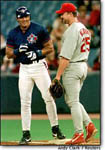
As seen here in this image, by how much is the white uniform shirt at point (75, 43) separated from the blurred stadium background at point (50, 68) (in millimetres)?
1801

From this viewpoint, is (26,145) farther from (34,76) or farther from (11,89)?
(11,89)

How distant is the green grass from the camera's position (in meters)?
6.47

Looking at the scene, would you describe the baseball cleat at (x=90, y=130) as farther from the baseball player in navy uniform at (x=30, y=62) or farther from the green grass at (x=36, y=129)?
the green grass at (x=36, y=129)

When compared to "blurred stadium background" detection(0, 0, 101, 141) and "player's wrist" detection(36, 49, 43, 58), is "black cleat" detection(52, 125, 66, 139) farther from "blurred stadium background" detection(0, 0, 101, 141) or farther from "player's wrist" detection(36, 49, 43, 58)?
"blurred stadium background" detection(0, 0, 101, 141)

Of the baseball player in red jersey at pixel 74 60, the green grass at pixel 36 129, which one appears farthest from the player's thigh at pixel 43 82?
the green grass at pixel 36 129

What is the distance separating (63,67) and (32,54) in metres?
0.60

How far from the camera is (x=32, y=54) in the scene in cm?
577

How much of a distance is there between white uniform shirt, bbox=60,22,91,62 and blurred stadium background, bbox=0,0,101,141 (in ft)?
5.91

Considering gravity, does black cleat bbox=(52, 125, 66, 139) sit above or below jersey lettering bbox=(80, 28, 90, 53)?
below

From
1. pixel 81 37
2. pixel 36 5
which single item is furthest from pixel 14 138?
pixel 36 5

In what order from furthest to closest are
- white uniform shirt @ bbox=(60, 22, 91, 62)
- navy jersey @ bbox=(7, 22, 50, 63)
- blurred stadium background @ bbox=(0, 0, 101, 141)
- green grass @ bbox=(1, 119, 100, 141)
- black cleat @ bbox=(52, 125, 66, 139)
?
blurred stadium background @ bbox=(0, 0, 101, 141) → green grass @ bbox=(1, 119, 100, 141) → black cleat @ bbox=(52, 125, 66, 139) → navy jersey @ bbox=(7, 22, 50, 63) → white uniform shirt @ bbox=(60, 22, 91, 62)

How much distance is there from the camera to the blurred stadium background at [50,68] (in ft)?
26.6

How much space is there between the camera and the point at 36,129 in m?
7.28

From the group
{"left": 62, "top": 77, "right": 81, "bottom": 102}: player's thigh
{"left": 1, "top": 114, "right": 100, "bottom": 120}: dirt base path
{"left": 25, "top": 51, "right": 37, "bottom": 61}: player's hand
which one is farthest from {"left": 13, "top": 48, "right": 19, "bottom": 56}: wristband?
{"left": 1, "top": 114, "right": 100, "bottom": 120}: dirt base path
